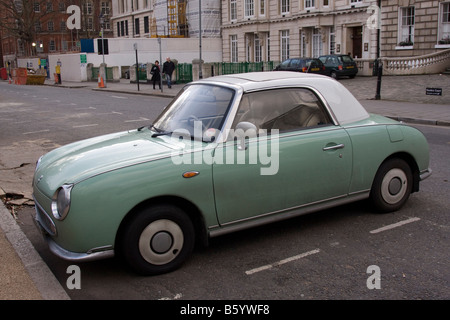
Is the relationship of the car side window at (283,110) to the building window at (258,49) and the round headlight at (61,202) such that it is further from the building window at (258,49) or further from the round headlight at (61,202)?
the building window at (258,49)

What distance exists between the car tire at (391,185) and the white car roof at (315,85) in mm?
633

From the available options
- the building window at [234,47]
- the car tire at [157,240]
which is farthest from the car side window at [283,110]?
the building window at [234,47]

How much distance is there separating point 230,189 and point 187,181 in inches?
16.9

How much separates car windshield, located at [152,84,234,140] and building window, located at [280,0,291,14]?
136 ft

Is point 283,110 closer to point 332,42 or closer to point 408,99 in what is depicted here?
point 408,99

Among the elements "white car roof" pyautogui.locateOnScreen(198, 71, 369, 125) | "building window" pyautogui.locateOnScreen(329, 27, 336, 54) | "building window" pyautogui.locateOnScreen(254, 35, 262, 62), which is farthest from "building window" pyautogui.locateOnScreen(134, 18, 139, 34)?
Answer: "white car roof" pyautogui.locateOnScreen(198, 71, 369, 125)

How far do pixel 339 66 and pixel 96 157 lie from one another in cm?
2913

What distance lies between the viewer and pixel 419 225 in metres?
5.07

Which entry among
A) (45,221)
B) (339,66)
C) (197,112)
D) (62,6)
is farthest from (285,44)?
(62,6)

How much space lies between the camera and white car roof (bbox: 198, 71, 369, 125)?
15.7ft

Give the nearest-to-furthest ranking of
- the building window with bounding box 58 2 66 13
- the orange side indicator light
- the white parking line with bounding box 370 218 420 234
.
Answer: the orange side indicator light
the white parking line with bounding box 370 218 420 234
the building window with bounding box 58 2 66 13

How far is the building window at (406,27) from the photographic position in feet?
108

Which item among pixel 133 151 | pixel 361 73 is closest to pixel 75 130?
pixel 133 151

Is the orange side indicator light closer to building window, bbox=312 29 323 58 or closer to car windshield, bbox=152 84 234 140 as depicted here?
car windshield, bbox=152 84 234 140
